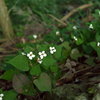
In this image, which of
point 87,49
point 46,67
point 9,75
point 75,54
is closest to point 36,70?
point 46,67

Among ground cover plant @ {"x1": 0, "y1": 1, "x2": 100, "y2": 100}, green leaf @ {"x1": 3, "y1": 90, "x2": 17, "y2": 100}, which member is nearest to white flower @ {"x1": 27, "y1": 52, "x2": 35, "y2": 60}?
ground cover plant @ {"x1": 0, "y1": 1, "x2": 100, "y2": 100}

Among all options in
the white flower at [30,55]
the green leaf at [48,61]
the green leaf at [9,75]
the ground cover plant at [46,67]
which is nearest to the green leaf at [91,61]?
the ground cover plant at [46,67]

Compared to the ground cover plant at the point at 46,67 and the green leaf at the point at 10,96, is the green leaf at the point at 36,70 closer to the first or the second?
the ground cover plant at the point at 46,67

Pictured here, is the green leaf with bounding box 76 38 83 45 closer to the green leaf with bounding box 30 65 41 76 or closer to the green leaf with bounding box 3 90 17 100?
the green leaf with bounding box 30 65 41 76

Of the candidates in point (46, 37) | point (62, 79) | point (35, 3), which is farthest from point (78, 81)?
point (35, 3)

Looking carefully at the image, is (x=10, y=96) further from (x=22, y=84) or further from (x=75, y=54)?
(x=75, y=54)

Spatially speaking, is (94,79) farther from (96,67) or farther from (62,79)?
(62,79)
